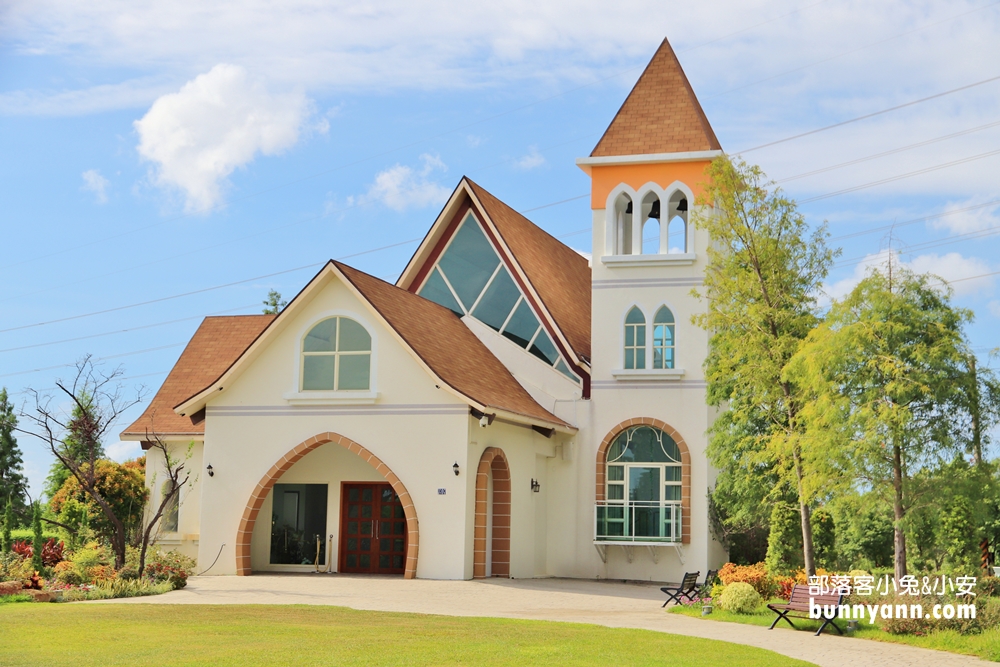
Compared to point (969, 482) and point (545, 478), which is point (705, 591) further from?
point (545, 478)

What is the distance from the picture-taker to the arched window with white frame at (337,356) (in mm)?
23500

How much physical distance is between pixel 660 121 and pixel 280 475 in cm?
1313

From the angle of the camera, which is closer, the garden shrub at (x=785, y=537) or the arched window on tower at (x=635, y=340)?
the garden shrub at (x=785, y=537)

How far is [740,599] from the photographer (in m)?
17.6

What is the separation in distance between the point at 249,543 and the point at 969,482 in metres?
15.0

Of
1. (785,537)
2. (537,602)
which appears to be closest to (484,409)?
(537,602)

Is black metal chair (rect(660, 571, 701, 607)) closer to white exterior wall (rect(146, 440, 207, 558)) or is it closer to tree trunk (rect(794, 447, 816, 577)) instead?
tree trunk (rect(794, 447, 816, 577))

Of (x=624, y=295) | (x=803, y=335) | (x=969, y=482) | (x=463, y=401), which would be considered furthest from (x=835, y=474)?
(x=624, y=295)

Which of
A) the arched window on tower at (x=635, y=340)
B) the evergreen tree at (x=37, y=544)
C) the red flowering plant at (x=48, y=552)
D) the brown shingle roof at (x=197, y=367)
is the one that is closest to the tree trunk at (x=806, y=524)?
→ the arched window on tower at (x=635, y=340)

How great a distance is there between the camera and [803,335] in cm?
2019

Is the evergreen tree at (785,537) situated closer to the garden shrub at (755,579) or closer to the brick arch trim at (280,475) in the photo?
the garden shrub at (755,579)

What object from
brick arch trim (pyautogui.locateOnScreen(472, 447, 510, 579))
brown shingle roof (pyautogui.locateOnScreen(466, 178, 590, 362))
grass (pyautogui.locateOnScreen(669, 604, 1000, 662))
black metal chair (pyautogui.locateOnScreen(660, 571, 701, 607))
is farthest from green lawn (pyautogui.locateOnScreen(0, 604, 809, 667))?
brown shingle roof (pyautogui.locateOnScreen(466, 178, 590, 362))

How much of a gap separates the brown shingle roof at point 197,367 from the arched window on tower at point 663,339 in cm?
1021

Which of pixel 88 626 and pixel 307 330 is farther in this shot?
pixel 307 330
